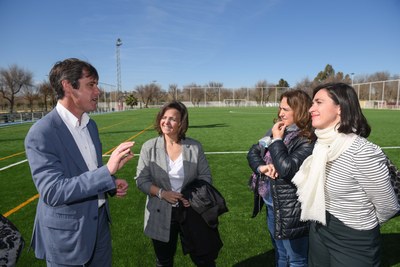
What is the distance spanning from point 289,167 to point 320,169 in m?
0.31

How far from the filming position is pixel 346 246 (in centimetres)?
188

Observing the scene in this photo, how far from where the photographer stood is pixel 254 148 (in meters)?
2.89

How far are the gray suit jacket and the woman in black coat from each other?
1.39 meters

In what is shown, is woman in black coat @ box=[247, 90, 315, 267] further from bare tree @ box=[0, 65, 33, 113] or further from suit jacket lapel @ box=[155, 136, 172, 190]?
bare tree @ box=[0, 65, 33, 113]

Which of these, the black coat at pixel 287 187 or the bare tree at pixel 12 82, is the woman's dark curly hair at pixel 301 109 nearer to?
the black coat at pixel 287 187

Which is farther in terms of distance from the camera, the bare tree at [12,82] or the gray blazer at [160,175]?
the bare tree at [12,82]

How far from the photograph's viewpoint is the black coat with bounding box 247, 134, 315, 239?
2246 mm

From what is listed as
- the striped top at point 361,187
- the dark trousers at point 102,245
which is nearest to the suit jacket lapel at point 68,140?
the dark trousers at point 102,245

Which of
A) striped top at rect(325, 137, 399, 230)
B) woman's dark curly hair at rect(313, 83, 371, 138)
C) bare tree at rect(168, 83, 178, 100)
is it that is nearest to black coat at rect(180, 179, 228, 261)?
striped top at rect(325, 137, 399, 230)

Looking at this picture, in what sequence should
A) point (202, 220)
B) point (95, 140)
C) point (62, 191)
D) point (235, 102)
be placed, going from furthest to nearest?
point (235, 102) < point (202, 220) < point (95, 140) < point (62, 191)

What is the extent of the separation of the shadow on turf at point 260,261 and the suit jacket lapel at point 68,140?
2425 mm

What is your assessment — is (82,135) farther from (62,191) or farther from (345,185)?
(345,185)

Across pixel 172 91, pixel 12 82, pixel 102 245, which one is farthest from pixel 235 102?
pixel 102 245

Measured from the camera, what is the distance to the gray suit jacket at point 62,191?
1625 mm
